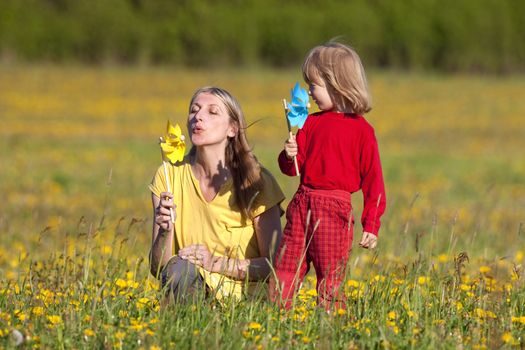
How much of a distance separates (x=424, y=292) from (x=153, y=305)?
43.8 inches

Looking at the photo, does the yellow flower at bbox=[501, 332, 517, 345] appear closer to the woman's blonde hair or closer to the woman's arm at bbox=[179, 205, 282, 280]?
the woman's arm at bbox=[179, 205, 282, 280]

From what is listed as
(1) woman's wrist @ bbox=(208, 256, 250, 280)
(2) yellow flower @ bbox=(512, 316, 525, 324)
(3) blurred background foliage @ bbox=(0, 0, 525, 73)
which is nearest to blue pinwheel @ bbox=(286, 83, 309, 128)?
(1) woman's wrist @ bbox=(208, 256, 250, 280)

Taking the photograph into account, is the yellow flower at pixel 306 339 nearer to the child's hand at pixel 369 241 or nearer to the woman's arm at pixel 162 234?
the child's hand at pixel 369 241

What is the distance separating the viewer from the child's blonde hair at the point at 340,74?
4.24 metres

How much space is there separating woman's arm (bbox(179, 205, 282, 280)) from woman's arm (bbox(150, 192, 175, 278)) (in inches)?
3.3

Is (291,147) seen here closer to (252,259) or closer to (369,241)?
(369,241)

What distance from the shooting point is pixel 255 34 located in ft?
155

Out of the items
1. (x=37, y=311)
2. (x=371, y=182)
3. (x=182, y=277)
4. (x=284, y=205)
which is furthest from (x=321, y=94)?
(x=284, y=205)

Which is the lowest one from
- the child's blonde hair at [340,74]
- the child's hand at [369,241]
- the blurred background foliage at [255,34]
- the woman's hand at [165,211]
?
the child's hand at [369,241]

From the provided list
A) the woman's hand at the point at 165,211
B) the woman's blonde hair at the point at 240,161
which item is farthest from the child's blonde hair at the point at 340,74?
the woman's hand at the point at 165,211

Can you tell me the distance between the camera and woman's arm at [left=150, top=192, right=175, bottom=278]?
422 cm

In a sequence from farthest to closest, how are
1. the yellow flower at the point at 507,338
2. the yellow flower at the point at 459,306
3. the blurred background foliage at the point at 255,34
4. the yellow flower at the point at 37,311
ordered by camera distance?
the blurred background foliage at the point at 255,34, the yellow flower at the point at 459,306, the yellow flower at the point at 37,311, the yellow flower at the point at 507,338

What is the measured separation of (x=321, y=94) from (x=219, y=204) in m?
0.67

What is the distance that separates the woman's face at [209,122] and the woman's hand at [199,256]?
431 mm
